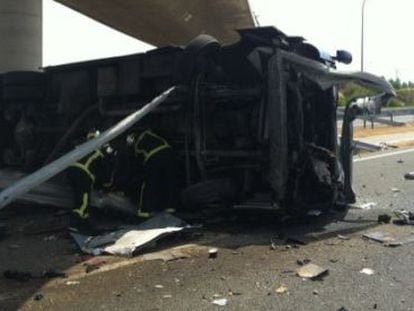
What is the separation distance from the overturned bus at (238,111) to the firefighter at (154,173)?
177 millimetres

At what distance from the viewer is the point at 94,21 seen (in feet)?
98.3

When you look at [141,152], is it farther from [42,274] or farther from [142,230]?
[42,274]

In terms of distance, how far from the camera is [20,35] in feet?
62.2

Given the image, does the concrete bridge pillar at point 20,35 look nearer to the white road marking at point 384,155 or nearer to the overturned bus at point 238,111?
the white road marking at point 384,155

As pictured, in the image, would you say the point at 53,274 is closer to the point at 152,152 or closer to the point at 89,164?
the point at 89,164

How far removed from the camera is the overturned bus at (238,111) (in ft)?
24.1

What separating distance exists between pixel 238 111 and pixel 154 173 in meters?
1.11

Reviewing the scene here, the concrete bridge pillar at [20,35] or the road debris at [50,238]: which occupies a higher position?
the concrete bridge pillar at [20,35]

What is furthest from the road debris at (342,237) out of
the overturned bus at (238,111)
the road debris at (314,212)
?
the road debris at (314,212)

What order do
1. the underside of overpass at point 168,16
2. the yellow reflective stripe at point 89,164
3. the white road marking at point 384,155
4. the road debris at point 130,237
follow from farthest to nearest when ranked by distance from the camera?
the underside of overpass at point 168,16, the white road marking at point 384,155, the yellow reflective stripe at point 89,164, the road debris at point 130,237

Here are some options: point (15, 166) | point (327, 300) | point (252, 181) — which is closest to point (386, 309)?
point (327, 300)

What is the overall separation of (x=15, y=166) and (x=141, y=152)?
7.48 ft

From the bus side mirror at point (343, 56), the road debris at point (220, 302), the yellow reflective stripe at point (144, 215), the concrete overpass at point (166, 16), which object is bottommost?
the road debris at point (220, 302)

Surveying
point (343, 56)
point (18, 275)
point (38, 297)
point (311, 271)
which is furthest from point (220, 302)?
point (343, 56)
